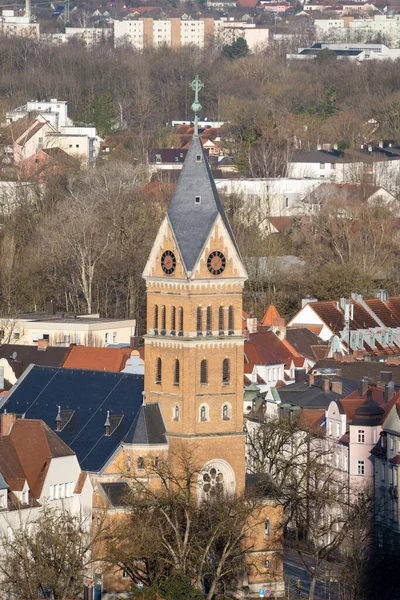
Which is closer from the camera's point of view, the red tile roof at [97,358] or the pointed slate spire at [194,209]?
the pointed slate spire at [194,209]

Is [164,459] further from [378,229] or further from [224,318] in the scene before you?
[378,229]

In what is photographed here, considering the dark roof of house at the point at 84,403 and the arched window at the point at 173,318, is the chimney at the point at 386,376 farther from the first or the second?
the arched window at the point at 173,318

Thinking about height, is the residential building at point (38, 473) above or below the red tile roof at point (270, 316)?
above

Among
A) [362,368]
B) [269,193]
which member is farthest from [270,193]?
[362,368]

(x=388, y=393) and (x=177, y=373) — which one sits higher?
(x=177, y=373)

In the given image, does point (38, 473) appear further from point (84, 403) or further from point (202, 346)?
point (202, 346)

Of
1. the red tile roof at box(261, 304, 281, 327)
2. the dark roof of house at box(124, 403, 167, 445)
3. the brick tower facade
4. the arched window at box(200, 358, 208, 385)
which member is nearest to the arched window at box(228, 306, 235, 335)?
the brick tower facade

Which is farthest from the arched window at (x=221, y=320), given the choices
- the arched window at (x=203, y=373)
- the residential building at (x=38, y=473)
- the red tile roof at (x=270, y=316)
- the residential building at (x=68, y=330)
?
the red tile roof at (x=270, y=316)
